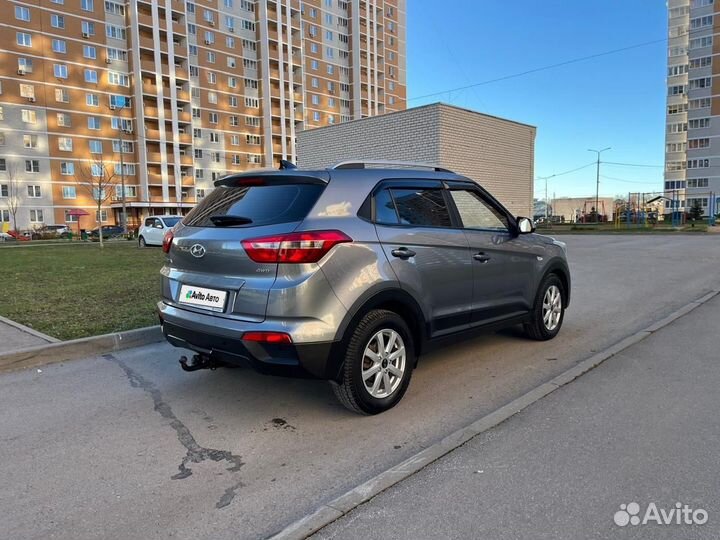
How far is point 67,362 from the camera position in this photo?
17.8ft

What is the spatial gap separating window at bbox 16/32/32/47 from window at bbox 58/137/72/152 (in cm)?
964

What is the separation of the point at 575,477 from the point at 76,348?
4.99 metres

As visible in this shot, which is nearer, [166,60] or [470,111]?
[470,111]

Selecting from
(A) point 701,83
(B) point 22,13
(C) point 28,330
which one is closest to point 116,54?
(B) point 22,13

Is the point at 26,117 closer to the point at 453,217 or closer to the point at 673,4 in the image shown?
the point at 453,217

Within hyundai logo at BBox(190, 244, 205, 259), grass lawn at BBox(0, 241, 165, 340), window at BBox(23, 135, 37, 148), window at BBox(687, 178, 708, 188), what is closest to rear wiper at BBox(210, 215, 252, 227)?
hyundai logo at BBox(190, 244, 205, 259)

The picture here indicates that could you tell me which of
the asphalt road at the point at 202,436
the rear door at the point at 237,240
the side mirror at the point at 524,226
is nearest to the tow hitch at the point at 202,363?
the asphalt road at the point at 202,436

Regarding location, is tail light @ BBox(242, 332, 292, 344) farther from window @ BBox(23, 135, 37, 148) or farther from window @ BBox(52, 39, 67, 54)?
window @ BBox(52, 39, 67, 54)

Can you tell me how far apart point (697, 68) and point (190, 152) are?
7219 cm

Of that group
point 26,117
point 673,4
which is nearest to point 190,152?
point 26,117

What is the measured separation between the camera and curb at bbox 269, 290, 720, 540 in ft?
8.29

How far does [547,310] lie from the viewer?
596cm

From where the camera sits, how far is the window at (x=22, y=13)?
53469mm

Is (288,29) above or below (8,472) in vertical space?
above
